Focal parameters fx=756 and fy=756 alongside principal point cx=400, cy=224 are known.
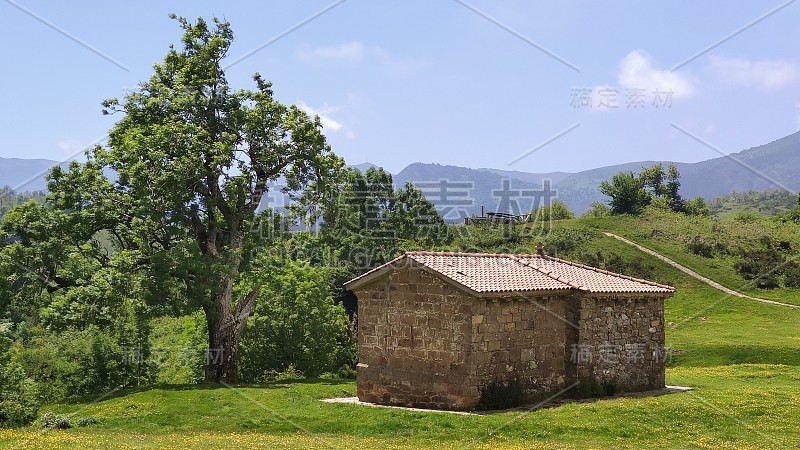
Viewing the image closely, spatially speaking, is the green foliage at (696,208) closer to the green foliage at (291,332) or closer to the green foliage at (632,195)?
the green foliage at (632,195)

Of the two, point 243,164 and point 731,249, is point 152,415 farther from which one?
point 731,249

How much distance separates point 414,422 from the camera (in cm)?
1927

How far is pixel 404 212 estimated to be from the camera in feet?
197

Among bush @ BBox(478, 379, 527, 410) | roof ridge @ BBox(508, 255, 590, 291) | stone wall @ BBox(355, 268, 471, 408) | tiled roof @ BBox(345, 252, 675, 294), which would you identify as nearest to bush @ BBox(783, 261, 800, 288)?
tiled roof @ BBox(345, 252, 675, 294)

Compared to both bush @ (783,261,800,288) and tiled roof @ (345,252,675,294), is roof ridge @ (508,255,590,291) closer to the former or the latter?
tiled roof @ (345,252,675,294)

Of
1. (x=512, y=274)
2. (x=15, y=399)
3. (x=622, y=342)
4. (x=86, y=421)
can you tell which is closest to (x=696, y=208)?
(x=622, y=342)

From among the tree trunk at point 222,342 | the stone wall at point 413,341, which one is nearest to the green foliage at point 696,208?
the tree trunk at point 222,342

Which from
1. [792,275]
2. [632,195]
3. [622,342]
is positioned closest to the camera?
[622,342]

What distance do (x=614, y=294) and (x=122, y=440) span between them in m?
15.3

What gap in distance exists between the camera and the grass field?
660 inches

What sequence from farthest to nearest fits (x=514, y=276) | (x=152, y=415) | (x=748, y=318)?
(x=748, y=318)
(x=514, y=276)
(x=152, y=415)

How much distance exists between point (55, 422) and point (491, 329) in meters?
11.8

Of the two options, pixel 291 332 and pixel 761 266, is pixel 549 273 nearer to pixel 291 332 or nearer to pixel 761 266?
pixel 291 332

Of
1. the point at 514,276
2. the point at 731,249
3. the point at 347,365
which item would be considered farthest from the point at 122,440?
the point at 731,249
